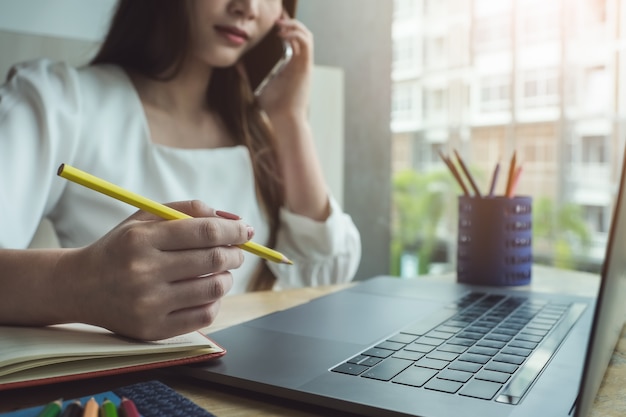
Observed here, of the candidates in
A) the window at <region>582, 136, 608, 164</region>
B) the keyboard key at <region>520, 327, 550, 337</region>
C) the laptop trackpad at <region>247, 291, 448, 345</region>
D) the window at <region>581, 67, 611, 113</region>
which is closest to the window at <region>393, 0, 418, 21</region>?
the window at <region>581, 67, 611, 113</region>

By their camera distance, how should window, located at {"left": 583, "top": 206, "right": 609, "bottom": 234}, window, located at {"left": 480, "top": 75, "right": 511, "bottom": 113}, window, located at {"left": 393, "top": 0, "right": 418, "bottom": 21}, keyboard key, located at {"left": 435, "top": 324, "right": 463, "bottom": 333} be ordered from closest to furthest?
keyboard key, located at {"left": 435, "top": 324, "right": 463, "bottom": 333} → window, located at {"left": 583, "top": 206, "right": 609, "bottom": 234} → window, located at {"left": 480, "top": 75, "right": 511, "bottom": 113} → window, located at {"left": 393, "top": 0, "right": 418, "bottom": 21}

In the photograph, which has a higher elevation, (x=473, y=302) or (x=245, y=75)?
(x=245, y=75)

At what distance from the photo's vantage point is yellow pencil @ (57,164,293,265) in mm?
410

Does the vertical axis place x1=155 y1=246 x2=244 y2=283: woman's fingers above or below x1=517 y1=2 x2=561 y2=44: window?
below

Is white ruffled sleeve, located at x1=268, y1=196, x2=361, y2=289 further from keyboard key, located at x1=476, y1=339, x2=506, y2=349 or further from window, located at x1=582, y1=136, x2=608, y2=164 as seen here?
window, located at x1=582, y1=136, x2=608, y2=164

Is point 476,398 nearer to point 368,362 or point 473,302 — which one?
point 368,362

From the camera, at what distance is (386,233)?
240 centimetres

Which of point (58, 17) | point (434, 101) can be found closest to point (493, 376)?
point (58, 17)

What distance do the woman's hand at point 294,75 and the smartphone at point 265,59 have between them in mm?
20

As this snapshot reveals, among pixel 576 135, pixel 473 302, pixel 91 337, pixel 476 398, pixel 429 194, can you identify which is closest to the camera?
pixel 476 398

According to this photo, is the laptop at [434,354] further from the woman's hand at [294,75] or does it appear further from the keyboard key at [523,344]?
the woman's hand at [294,75]

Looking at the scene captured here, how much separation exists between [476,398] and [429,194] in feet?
23.3

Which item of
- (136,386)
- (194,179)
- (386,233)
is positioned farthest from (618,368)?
(386,233)

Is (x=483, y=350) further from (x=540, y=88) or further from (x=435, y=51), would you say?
(x=435, y=51)
